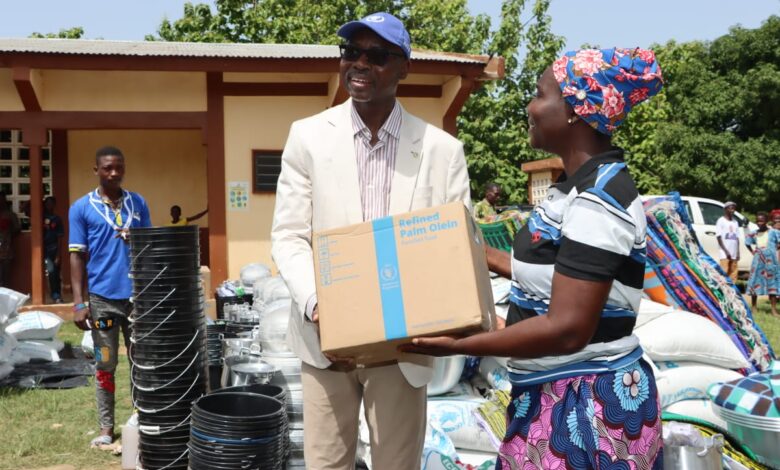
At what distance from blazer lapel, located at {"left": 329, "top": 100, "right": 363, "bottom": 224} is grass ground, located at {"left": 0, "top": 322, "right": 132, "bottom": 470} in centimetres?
294

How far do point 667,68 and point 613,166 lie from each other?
23.3 meters

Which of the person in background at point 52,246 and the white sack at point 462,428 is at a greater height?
the person in background at point 52,246

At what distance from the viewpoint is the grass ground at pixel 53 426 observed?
4543 millimetres

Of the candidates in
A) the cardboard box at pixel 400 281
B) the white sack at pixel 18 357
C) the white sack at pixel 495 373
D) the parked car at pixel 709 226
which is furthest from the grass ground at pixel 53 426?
the parked car at pixel 709 226

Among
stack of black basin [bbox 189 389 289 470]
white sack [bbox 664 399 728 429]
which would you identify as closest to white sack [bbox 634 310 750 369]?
white sack [bbox 664 399 728 429]

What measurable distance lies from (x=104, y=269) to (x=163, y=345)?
1037mm

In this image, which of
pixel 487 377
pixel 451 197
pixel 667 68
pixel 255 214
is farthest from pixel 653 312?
pixel 667 68

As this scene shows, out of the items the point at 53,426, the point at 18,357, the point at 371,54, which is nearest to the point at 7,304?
the point at 18,357

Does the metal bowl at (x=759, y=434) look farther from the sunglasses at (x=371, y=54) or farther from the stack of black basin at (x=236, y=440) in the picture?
the sunglasses at (x=371, y=54)

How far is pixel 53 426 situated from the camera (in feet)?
17.1

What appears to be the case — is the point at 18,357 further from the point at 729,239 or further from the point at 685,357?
the point at 729,239

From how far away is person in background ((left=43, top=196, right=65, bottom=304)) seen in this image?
1153 centimetres

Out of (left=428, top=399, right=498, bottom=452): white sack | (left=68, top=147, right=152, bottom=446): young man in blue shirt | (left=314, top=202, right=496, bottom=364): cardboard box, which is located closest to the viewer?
(left=314, top=202, right=496, bottom=364): cardboard box

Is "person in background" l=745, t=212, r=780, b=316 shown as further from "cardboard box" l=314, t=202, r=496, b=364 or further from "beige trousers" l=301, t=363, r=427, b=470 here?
"cardboard box" l=314, t=202, r=496, b=364
